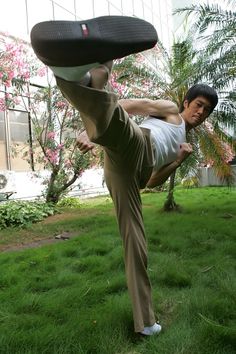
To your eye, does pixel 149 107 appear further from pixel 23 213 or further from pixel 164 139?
pixel 23 213

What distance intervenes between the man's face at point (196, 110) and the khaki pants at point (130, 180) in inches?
22.3

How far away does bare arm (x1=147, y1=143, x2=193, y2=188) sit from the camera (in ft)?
9.54

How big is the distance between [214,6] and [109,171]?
6115 millimetres

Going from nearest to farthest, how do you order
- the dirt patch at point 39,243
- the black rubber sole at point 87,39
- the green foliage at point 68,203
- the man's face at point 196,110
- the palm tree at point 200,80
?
the black rubber sole at point 87,39, the man's face at point 196,110, the dirt patch at point 39,243, the palm tree at point 200,80, the green foliage at point 68,203

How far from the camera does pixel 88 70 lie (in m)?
1.90

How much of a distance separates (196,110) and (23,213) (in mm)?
6453

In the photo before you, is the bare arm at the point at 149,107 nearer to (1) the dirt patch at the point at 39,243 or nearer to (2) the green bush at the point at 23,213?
(1) the dirt patch at the point at 39,243

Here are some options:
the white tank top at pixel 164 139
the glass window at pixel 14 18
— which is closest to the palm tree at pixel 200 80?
the glass window at pixel 14 18

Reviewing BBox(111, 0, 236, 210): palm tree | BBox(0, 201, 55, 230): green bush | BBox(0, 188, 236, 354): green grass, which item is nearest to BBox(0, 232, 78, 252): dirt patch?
BBox(0, 188, 236, 354): green grass

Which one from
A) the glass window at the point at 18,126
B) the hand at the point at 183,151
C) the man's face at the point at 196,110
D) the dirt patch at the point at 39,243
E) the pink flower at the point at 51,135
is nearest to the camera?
the hand at the point at 183,151

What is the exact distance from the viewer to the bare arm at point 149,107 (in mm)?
2803

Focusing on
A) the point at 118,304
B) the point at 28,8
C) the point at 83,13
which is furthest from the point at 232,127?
the point at 83,13

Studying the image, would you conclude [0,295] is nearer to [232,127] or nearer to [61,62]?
[61,62]

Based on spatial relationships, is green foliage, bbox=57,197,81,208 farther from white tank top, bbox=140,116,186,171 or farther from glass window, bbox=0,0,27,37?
white tank top, bbox=140,116,186,171
